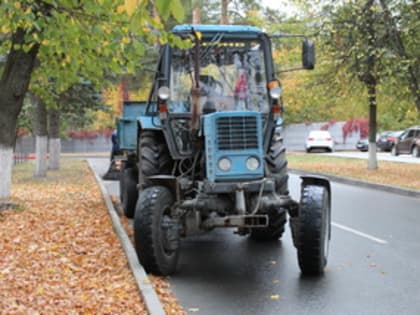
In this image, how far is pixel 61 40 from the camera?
966 cm

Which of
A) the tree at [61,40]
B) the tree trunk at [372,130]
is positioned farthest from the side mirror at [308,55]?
the tree trunk at [372,130]

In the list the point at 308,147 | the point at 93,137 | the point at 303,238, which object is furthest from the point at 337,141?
the point at 303,238

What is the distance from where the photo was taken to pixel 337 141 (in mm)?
47125

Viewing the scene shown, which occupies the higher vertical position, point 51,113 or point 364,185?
point 51,113

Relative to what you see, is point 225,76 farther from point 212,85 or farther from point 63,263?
point 63,263

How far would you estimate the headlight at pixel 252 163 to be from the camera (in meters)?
7.60

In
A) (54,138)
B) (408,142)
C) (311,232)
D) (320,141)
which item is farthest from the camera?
(320,141)

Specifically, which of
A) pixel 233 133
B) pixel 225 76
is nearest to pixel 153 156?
pixel 225 76

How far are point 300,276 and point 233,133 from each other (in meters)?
1.84

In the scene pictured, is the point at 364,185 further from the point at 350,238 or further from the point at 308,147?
the point at 308,147

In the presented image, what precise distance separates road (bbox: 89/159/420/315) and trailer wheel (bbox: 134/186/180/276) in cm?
29

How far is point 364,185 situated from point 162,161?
11.4 meters

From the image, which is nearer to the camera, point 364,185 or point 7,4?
point 7,4

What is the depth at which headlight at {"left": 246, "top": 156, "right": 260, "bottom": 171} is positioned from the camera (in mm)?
7598
